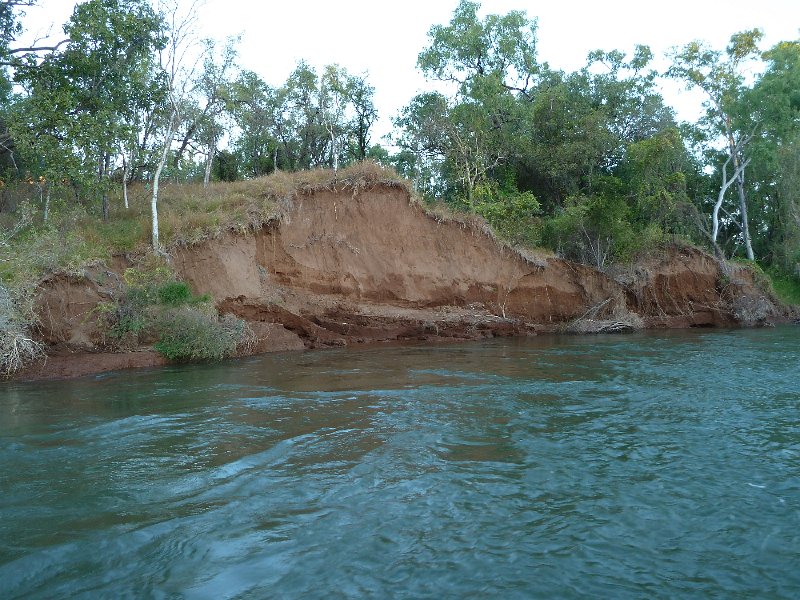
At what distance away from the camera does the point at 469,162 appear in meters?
30.4

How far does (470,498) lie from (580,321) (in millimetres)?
19185

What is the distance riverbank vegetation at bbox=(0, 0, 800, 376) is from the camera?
1870 cm

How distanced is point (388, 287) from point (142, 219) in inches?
308

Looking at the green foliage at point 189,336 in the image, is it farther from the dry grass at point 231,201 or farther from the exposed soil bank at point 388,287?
the dry grass at point 231,201

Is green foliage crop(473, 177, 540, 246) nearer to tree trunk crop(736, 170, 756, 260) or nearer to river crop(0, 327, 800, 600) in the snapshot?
tree trunk crop(736, 170, 756, 260)

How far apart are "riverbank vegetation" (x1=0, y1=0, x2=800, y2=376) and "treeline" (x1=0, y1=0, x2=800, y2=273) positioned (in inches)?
3.6

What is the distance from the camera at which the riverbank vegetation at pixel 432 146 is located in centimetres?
1870

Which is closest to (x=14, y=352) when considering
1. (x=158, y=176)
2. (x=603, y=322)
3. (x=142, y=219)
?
(x=142, y=219)

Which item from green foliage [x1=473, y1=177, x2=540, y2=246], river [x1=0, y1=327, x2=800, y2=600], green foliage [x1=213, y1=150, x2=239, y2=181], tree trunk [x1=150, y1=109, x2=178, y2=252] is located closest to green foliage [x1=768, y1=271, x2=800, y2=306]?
green foliage [x1=473, y1=177, x2=540, y2=246]

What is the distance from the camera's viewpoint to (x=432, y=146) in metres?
31.7

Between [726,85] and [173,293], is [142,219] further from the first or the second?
[726,85]

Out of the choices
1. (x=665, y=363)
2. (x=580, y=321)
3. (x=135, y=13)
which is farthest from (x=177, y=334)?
(x=580, y=321)

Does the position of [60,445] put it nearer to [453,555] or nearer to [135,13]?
[453,555]

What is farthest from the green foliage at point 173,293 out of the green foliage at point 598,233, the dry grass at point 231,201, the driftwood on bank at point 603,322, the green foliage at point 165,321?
the green foliage at point 598,233
